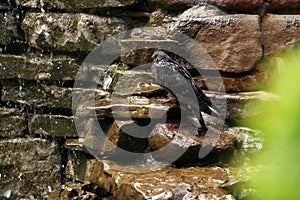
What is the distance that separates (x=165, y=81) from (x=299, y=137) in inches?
65.4

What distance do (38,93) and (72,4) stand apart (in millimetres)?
616

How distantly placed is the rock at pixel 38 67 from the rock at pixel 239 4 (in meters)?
0.98

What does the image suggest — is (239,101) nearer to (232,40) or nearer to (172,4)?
(232,40)

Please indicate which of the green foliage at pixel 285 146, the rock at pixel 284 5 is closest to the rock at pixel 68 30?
the rock at pixel 284 5

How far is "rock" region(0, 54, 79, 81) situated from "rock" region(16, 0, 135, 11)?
325 mm

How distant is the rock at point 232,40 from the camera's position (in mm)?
2566

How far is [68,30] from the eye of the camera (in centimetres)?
286

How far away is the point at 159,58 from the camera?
233cm

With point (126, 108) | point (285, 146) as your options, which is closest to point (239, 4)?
point (126, 108)

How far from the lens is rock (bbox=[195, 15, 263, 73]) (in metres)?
2.57

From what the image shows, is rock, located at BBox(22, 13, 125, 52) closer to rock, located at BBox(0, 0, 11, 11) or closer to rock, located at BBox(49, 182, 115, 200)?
rock, located at BBox(0, 0, 11, 11)

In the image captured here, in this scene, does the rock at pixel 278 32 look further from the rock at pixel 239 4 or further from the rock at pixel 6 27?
the rock at pixel 6 27

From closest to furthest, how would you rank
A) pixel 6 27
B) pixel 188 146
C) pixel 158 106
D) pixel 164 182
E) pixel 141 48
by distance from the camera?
pixel 164 182 < pixel 188 146 < pixel 158 106 < pixel 141 48 < pixel 6 27

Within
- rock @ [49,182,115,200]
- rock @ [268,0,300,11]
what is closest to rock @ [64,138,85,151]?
rock @ [49,182,115,200]
